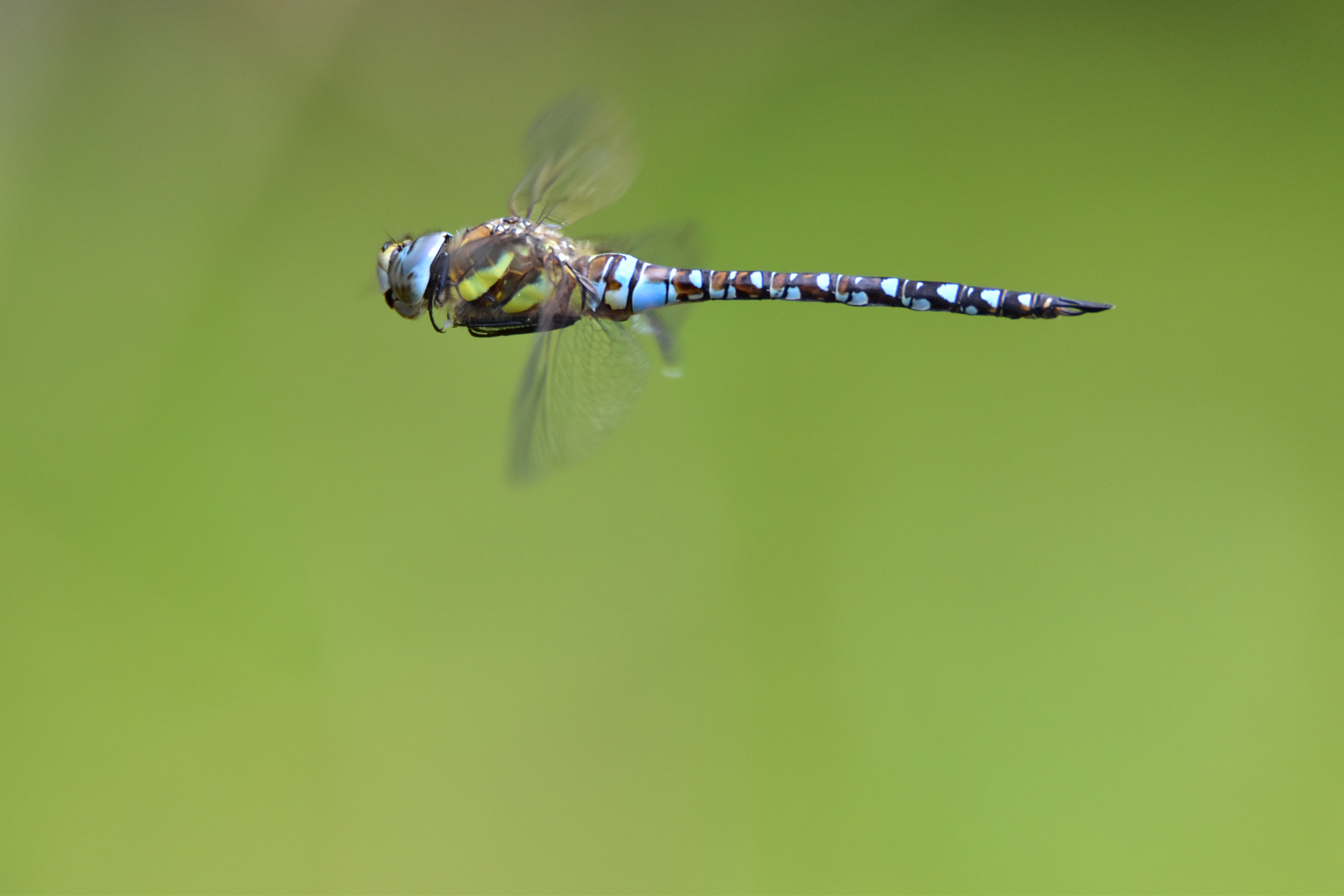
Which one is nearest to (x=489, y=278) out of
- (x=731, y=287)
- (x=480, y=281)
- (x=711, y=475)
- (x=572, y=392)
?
(x=480, y=281)

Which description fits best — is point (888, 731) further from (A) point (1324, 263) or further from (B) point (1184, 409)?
(A) point (1324, 263)

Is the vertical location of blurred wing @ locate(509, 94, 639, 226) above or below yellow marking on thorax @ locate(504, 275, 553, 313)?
above

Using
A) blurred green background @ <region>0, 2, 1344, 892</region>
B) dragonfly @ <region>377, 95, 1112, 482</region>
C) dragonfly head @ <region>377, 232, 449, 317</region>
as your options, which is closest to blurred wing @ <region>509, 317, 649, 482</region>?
dragonfly @ <region>377, 95, 1112, 482</region>

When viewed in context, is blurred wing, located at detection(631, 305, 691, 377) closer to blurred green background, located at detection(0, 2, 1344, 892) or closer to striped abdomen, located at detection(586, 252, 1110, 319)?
striped abdomen, located at detection(586, 252, 1110, 319)

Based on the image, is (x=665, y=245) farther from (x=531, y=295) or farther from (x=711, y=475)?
(x=711, y=475)

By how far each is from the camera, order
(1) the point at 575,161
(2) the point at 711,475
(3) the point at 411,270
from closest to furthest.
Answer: (3) the point at 411,270
(1) the point at 575,161
(2) the point at 711,475
